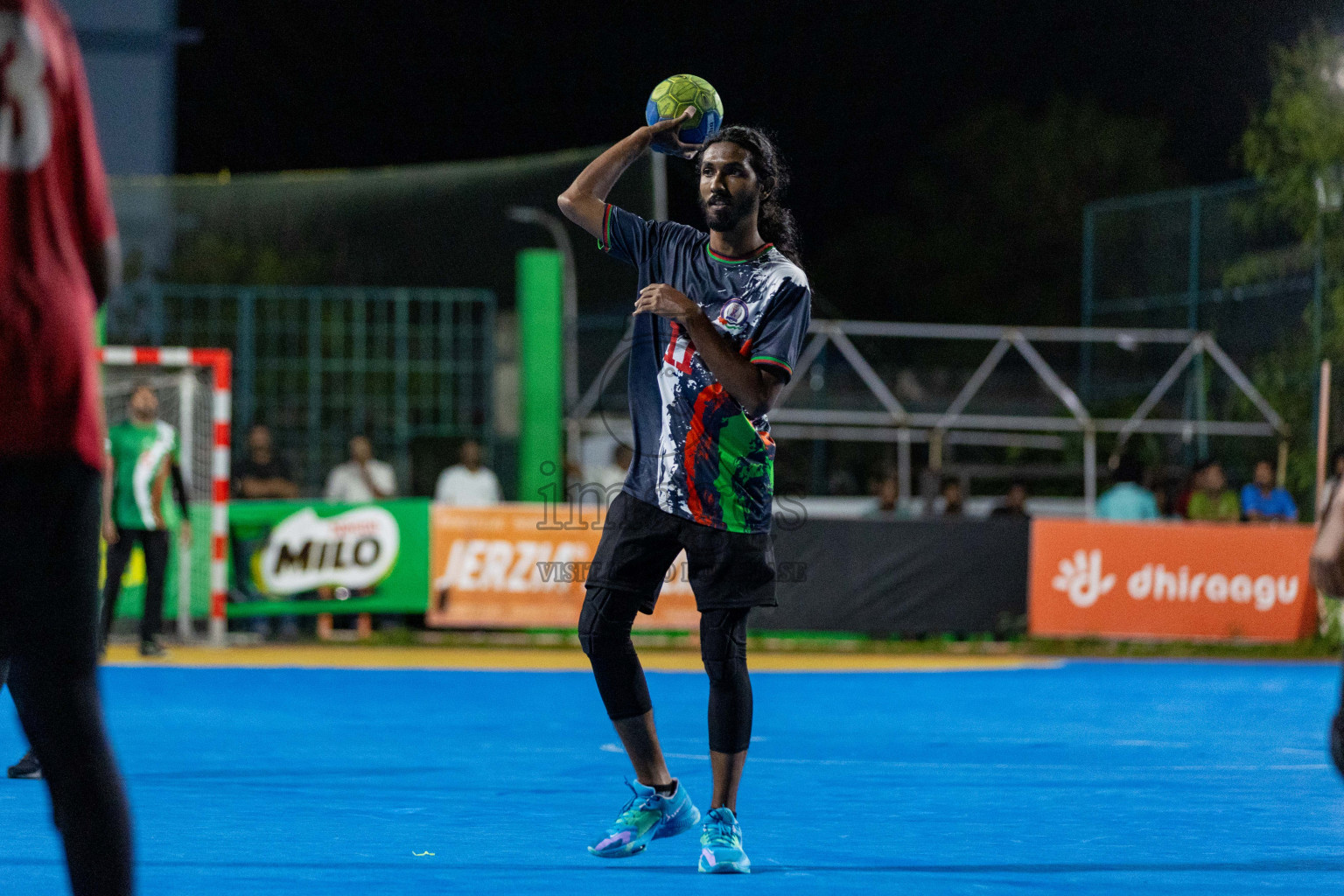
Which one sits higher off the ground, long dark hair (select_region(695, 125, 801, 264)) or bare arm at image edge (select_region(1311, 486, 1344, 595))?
long dark hair (select_region(695, 125, 801, 264))

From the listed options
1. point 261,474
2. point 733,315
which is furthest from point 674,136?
point 261,474

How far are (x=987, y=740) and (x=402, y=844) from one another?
404 centimetres

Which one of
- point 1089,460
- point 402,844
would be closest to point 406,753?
point 402,844

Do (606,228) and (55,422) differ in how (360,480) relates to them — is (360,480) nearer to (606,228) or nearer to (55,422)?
(606,228)

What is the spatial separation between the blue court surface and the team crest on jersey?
60.9 inches

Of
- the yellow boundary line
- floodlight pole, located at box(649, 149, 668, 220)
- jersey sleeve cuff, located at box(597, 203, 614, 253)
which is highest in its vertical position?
floodlight pole, located at box(649, 149, 668, 220)

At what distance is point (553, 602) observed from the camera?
1549cm

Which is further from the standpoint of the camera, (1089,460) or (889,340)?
(889,340)

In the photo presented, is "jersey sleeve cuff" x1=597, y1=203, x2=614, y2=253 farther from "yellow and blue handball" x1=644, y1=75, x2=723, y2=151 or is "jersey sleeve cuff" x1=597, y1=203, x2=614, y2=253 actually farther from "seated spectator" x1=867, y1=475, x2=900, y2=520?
"seated spectator" x1=867, y1=475, x2=900, y2=520

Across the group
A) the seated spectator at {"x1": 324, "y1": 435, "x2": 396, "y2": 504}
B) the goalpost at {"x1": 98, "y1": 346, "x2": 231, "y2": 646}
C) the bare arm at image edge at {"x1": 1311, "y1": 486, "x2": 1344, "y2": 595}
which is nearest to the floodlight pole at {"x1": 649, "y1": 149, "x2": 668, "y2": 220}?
the seated spectator at {"x1": 324, "y1": 435, "x2": 396, "y2": 504}

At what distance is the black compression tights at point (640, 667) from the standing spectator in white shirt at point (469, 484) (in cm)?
1097

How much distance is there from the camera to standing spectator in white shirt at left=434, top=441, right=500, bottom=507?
16.2 meters

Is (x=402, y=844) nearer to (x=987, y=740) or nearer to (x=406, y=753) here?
(x=406, y=753)

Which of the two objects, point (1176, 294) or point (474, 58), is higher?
point (474, 58)
